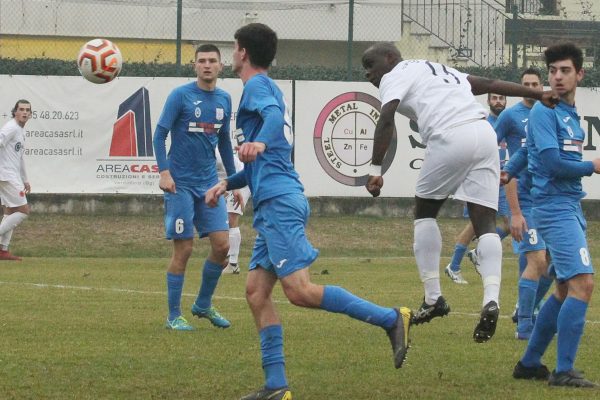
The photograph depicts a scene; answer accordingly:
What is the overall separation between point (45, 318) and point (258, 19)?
14.9m

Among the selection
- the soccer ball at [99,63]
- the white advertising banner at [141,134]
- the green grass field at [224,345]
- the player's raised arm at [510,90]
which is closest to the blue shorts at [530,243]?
the green grass field at [224,345]

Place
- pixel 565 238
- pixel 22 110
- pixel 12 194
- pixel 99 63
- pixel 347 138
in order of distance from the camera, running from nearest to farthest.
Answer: pixel 565 238 → pixel 99 63 → pixel 22 110 → pixel 12 194 → pixel 347 138

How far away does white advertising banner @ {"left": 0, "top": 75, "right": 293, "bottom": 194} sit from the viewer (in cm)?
2123

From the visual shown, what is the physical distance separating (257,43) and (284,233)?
3.72ft

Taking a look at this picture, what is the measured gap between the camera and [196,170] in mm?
10562

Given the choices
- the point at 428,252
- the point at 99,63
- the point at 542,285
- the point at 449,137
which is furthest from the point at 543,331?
the point at 99,63

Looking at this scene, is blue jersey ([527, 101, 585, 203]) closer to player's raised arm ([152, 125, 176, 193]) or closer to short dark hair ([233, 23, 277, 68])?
short dark hair ([233, 23, 277, 68])

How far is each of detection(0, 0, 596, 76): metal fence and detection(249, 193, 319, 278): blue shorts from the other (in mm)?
15861

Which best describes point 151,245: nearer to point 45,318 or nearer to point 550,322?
point 45,318

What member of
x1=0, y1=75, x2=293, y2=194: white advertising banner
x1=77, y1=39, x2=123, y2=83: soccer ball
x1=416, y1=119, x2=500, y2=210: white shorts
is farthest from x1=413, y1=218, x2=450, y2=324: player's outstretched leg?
x1=0, y1=75, x2=293, y2=194: white advertising banner

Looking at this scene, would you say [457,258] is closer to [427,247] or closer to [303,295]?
[427,247]

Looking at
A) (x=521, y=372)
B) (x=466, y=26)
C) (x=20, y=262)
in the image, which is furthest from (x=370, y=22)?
(x=521, y=372)

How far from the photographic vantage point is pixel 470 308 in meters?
12.4

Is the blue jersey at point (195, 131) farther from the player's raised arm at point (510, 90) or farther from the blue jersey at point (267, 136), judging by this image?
the blue jersey at point (267, 136)
